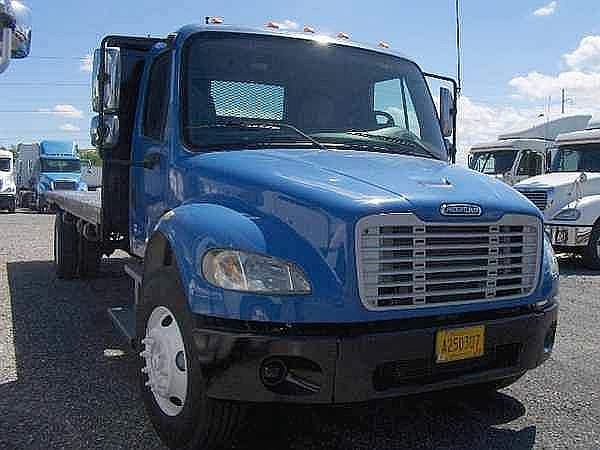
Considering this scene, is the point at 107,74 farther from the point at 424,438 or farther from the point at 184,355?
the point at 424,438

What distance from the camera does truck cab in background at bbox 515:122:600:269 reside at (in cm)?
1105

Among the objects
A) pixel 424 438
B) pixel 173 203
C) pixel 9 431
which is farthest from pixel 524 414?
pixel 9 431

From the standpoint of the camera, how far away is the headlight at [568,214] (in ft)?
36.4

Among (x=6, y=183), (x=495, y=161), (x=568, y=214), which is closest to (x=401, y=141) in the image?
(x=568, y=214)

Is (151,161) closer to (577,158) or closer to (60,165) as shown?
(577,158)

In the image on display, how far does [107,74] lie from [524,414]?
3.48m

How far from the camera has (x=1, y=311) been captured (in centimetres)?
672

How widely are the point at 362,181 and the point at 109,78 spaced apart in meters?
2.09

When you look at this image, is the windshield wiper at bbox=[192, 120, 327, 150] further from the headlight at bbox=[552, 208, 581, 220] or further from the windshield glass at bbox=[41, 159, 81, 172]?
the windshield glass at bbox=[41, 159, 81, 172]

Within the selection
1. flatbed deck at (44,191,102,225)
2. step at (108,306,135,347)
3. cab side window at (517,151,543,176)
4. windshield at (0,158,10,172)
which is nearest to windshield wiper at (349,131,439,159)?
step at (108,306,135,347)

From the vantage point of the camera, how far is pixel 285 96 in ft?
14.1

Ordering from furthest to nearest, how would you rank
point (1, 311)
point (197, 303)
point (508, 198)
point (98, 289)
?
point (98, 289), point (1, 311), point (508, 198), point (197, 303)

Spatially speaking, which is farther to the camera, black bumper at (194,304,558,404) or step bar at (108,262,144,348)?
step bar at (108,262,144,348)

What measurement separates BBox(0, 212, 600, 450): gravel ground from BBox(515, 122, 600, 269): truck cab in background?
5.32 m
